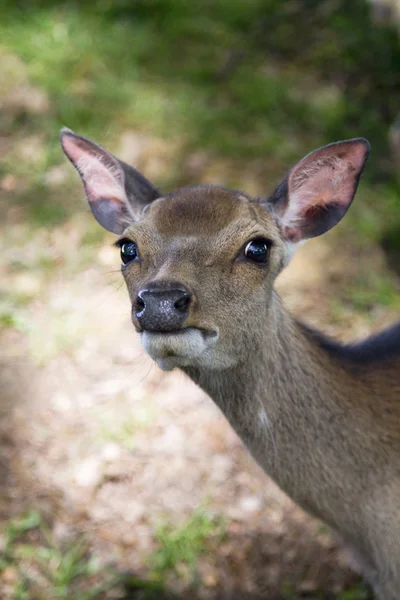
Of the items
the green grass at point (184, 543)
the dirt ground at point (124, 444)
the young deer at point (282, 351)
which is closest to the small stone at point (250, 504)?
the dirt ground at point (124, 444)

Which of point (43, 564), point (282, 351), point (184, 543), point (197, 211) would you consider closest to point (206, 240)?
point (197, 211)

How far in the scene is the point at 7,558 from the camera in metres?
3.85

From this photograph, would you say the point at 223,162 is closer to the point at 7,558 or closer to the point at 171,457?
the point at 171,457

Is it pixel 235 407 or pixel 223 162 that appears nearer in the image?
pixel 235 407

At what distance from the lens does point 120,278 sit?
5.12 m

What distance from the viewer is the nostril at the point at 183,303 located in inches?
94.8

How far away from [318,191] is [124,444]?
2.13 m

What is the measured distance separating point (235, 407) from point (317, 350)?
0.46 m

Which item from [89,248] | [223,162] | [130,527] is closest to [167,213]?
[130,527]

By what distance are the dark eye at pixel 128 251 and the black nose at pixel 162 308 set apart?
1.56 ft

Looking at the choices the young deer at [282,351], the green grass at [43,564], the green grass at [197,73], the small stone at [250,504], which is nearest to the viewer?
the young deer at [282,351]

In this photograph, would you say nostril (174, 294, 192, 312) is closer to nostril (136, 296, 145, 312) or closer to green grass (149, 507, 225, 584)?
nostril (136, 296, 145, 312)

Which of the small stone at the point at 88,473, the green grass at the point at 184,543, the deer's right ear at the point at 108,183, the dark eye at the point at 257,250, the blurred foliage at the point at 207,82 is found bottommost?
the green grass at the point at 184,543

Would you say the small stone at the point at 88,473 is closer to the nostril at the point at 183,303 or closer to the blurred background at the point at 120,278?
the blurred background at the point at 120,278
